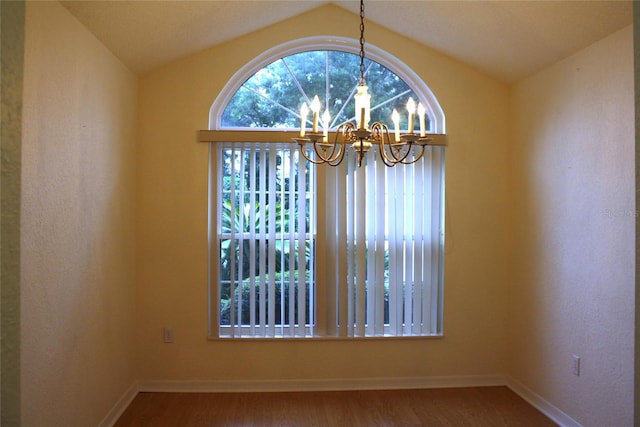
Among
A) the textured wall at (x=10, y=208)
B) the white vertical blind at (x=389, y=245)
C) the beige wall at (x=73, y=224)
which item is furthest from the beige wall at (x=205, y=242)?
the textured wall at (x=10, y=208)

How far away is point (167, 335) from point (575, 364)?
283cm

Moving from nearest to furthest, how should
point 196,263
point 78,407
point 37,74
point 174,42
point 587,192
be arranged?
1. point 37,74
2. point 78,407
3. point 587,192
4. point 174,42
5. point 196,263

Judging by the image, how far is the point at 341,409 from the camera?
297 centimetres

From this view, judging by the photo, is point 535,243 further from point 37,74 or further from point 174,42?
point 37,74

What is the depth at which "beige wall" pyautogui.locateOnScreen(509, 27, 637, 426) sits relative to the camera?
2.29 m

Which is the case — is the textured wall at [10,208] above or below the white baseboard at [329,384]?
above

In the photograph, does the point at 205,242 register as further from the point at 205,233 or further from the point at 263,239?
the point at 263,239

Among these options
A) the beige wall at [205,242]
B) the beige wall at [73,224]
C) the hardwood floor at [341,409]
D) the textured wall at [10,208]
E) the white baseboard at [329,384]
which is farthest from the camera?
the white baseboard at [329,384]

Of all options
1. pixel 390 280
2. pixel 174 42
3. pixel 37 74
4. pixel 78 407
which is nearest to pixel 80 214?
pixel 37 74

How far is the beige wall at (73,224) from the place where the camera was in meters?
1.85

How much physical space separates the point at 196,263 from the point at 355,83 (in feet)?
6.29

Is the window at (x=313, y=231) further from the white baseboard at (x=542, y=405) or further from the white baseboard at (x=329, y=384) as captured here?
the white baseboard at (x=542, y=405)

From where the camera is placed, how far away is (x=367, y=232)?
11.1ft

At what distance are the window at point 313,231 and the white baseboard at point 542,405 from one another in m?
0.71
